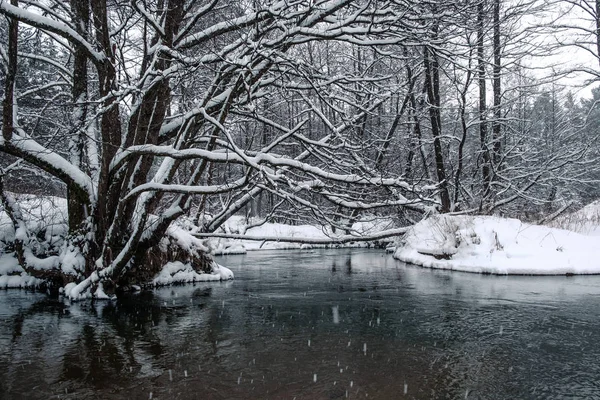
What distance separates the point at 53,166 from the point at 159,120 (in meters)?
2.20

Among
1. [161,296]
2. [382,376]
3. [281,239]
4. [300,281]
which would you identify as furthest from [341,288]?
[382,376]

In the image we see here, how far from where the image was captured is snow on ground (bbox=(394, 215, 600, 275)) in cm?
1287

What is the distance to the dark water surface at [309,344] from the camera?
4.62 meters

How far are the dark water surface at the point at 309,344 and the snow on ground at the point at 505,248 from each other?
8.08 ft

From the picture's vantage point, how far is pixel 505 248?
45.4ft

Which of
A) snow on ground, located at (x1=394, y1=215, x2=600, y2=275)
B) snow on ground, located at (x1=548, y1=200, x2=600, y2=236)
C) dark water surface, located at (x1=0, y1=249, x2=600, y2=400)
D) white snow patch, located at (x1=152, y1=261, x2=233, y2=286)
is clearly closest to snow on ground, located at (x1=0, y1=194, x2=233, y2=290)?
white snow patch, located at (x1=152, y1=261, x2=233, y2=286)

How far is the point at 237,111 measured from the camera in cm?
977

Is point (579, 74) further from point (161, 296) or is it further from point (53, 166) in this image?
point (53, 166)

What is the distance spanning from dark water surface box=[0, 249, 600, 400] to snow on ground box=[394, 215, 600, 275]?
246cm

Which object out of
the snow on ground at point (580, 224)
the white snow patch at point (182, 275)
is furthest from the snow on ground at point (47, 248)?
the snow on ground at point (580, 224)

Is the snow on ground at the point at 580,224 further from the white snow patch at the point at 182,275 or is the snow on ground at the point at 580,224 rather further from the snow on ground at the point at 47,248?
the snow on ground at the point at 47,248

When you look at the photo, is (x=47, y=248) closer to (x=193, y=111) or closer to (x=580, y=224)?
(x=193, y=111)

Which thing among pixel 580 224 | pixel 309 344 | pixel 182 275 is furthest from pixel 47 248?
pixel 580 224

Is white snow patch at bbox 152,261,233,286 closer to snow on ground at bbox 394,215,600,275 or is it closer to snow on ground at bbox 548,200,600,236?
snow on ground at bbox 394,215,600,275
